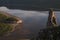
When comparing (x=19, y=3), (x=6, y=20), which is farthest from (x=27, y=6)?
(x=6, y=20)

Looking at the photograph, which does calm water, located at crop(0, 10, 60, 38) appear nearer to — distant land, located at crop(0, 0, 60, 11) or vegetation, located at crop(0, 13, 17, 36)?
vegetation, located at crop(0, 13, 17, 36)

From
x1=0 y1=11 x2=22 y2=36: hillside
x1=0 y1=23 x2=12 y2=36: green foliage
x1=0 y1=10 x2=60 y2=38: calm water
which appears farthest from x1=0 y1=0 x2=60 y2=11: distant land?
x1=0 y1=23 x2=12 y2=36: green foliage

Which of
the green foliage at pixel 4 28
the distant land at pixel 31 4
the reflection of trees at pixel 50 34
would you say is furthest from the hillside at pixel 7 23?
the reflection of trees at pixel 50 34

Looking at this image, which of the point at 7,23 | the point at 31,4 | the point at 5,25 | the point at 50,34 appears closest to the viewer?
the point at 50,34

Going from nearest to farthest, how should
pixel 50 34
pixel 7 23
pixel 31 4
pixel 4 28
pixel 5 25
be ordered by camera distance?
1. pixel 50 34
2. pixel 4 28
3. pixel 5 25
4. pixel 7 23
5. pixel 31 4

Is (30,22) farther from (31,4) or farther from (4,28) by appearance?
(31,4)

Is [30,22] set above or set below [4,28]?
above

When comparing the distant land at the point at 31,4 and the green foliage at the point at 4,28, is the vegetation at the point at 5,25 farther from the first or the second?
the distant land at the point at 31,4

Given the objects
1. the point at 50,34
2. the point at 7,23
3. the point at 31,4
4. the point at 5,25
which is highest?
the point at 31,4

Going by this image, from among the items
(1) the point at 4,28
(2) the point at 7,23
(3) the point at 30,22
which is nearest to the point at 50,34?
(1) the point at 4,28
